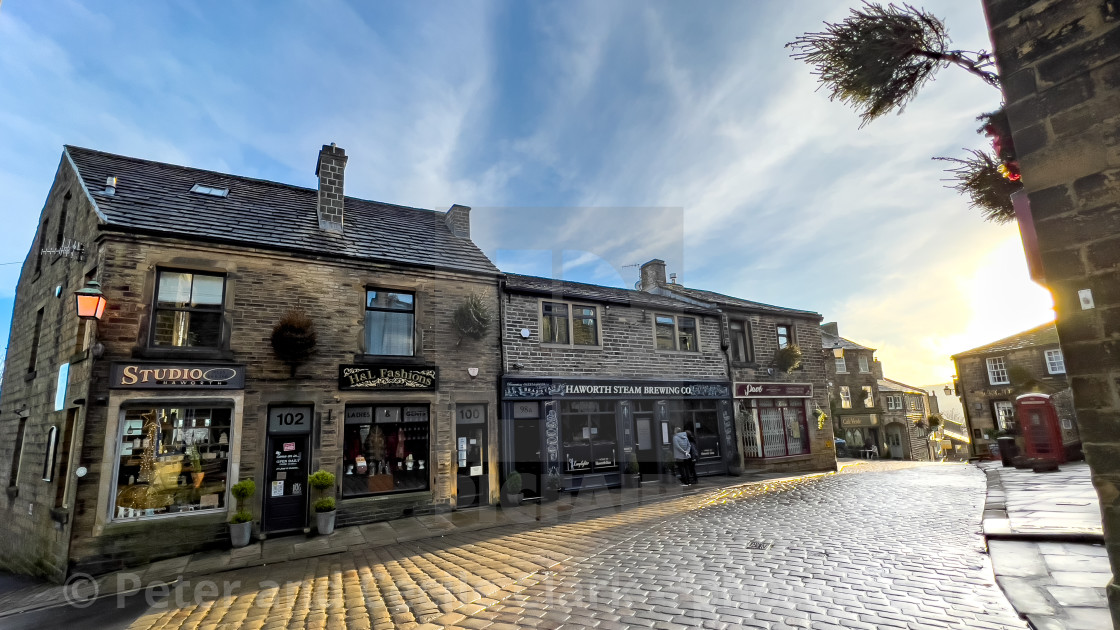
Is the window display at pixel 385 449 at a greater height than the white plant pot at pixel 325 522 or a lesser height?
greater

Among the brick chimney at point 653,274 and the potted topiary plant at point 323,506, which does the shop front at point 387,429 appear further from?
the brick chimney at point 653,274

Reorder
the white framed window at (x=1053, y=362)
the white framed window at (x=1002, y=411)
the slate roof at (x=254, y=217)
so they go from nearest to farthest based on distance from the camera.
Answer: the slate roof at (x=254, y=217)
the white framed window at (x=1053, y=362)
the white framed window at (x=1002, y=411)

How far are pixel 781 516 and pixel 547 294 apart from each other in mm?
8790

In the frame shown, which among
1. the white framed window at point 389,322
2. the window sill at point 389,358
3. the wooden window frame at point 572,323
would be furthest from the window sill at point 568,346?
the white framed window at point 389,322

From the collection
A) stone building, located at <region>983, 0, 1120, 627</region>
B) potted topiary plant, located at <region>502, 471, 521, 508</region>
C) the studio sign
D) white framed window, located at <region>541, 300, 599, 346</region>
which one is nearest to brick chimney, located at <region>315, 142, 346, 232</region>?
the studio sign

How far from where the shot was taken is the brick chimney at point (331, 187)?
13.3m

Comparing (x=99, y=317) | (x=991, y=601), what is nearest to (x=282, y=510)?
(x=99, y=317)

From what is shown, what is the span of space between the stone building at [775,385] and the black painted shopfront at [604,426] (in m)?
1.11

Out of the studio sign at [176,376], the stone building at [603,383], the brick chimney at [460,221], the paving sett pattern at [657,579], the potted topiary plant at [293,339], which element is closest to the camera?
the paving sett pattern at [657,579]

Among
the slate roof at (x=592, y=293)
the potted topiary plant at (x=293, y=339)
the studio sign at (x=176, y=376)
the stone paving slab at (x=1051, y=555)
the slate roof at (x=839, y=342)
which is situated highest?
the slate roof at (x=839, y=342)

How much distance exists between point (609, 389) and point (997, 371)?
28.9 m

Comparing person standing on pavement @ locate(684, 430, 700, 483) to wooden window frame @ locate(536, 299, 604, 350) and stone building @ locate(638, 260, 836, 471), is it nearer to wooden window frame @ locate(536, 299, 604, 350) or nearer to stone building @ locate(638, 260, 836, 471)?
stone building @ locate(638, 260, 836, 471)

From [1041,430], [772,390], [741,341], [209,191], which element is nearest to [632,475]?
[772,390]

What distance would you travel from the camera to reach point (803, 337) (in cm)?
2122
